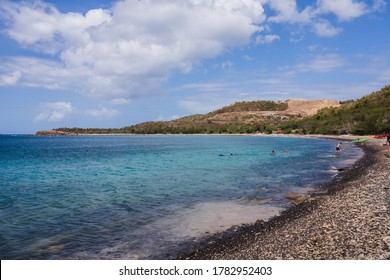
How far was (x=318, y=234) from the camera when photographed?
45.2 ft

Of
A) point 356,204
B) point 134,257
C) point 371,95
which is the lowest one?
point 134,257

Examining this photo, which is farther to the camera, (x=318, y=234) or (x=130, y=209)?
(x=130, y=209)

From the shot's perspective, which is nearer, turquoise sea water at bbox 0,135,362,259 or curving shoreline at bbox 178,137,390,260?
curving shoreline at bbox 178,137,390,260

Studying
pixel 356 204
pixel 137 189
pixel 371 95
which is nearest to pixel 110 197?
pixel 137 189

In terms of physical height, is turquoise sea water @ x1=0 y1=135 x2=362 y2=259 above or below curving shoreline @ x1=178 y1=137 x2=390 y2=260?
below

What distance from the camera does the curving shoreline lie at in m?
11.7

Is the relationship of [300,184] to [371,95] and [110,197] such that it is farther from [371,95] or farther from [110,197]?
[371,95]

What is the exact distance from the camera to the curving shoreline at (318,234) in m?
11.7

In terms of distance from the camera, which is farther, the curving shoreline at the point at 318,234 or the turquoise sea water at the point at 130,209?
the turquoise sea water at the point at 130,209

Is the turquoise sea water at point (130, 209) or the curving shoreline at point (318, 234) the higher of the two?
the curving shoreline at point (318, 234)

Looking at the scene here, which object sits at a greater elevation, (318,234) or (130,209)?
(318,234)

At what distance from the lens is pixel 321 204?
68.1 ft
